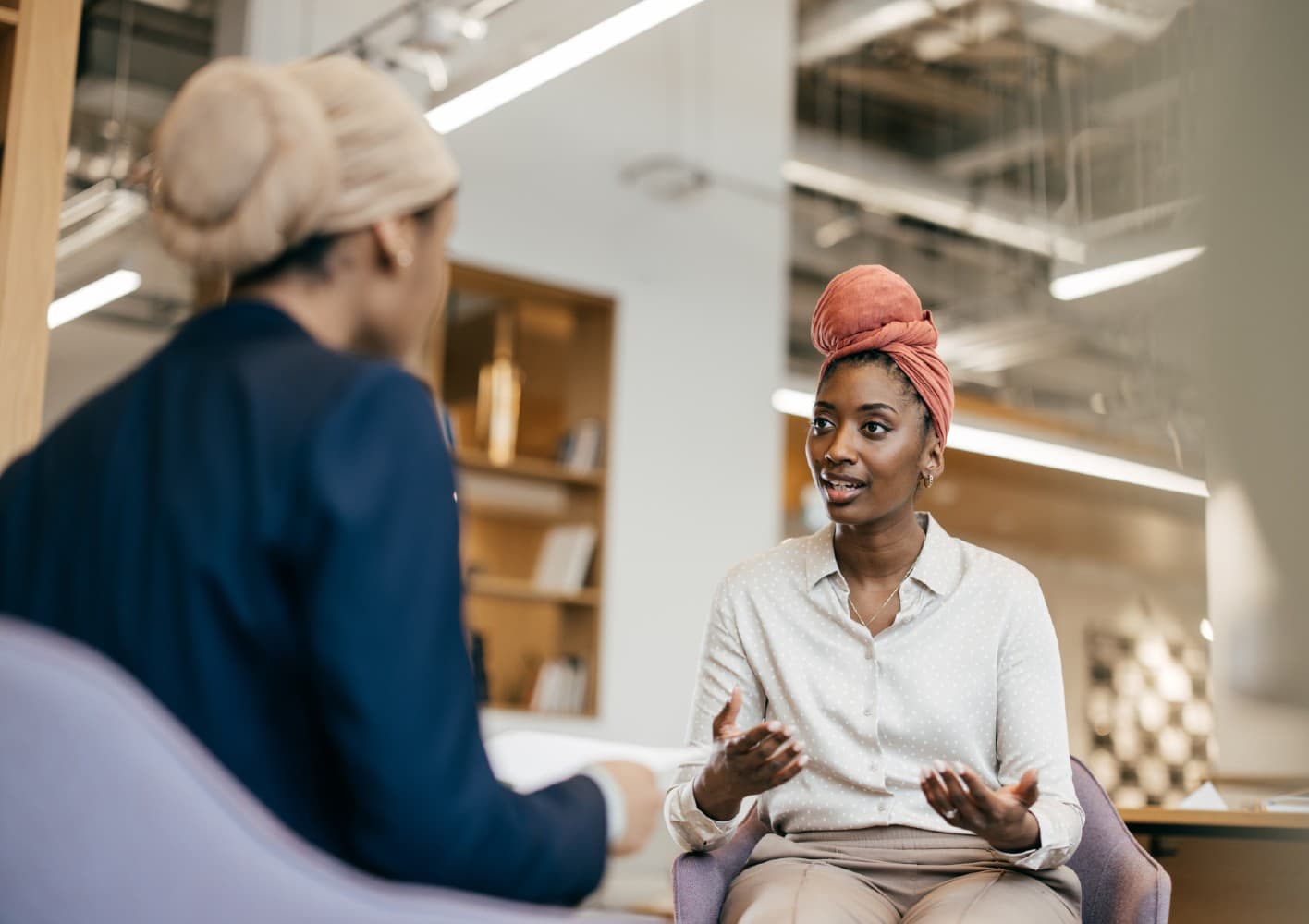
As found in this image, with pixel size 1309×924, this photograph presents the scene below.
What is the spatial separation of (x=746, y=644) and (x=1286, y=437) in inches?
86.8

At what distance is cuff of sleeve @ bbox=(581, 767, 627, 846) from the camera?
1.19 m

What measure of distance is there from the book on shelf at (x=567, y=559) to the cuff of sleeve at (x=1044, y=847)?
18.4 ft

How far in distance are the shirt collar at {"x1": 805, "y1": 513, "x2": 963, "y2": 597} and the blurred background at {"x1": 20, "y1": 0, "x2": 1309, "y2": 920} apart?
1.12m

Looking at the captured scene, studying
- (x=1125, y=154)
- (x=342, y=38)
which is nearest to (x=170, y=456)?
(x=1125, y=154)

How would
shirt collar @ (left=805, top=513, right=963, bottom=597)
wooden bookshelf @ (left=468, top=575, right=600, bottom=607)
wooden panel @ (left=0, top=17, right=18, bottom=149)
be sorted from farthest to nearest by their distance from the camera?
1. wooden bookshelf @ (left=468, top=575, right=600, bottom=607)
2. wooden panel @ (left=0, top=17, right=18, bottom=149)
3. shirt collar @ (left=805, top=513, right=963, bottom=597)

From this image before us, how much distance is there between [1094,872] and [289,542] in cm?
155

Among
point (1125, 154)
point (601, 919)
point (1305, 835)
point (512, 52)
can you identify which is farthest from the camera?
point (512, 52)

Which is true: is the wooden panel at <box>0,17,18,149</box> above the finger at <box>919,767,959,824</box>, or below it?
above

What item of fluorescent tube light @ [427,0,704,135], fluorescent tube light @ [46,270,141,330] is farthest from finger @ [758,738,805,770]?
fluorescent tube light @ [46,270,141,330]

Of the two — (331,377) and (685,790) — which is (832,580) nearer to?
(685,790)

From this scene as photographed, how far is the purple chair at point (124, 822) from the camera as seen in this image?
36.9 inches

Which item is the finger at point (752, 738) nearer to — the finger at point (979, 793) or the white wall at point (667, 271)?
the finger at point (979, 793)

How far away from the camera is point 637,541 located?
7.67 m

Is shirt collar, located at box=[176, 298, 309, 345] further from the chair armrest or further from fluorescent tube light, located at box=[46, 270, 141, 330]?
fluorescent tube light, located at box=[46, 270, 141, 330]
